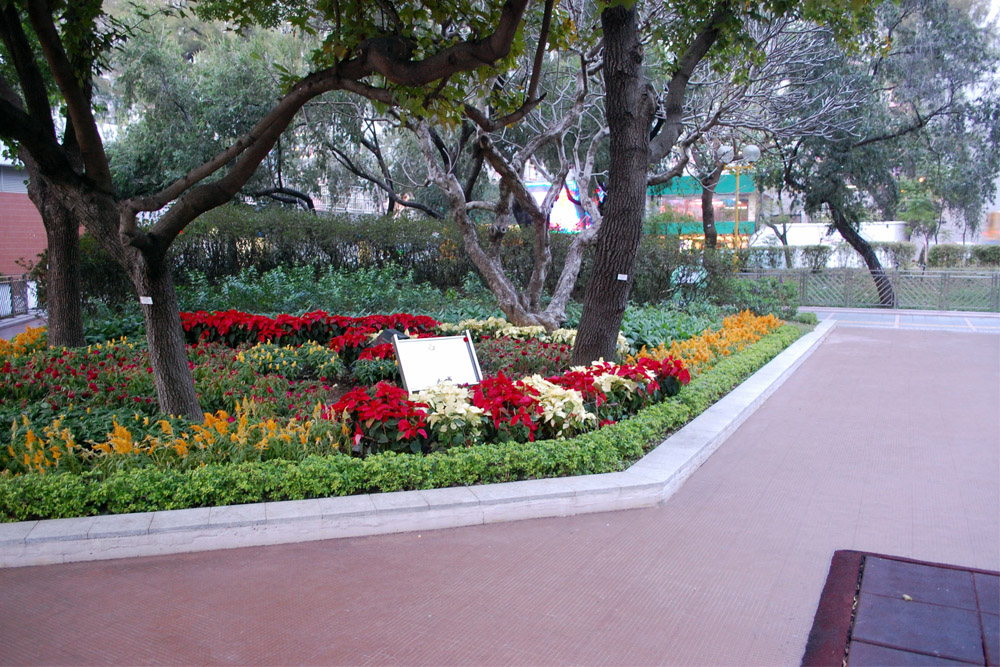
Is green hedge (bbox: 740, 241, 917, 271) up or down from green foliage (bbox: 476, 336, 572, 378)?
up

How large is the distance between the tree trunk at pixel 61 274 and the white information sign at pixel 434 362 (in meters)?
4.82

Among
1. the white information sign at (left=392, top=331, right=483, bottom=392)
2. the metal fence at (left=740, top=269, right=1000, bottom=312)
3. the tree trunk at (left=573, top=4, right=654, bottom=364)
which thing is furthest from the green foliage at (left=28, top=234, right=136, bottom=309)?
the metal fence at (left=740, top=269, right=1000, bottom=312)

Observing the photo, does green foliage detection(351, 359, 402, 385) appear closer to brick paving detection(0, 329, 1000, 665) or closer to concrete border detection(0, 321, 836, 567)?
concrete border detection(0, 321, 836, 567)

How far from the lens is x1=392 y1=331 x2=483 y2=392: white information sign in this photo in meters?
6.70

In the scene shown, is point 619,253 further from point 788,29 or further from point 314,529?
point 788,29

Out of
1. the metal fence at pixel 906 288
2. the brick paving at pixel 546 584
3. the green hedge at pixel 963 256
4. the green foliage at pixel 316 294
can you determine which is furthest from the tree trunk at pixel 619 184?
the green hedge at pixel 963 256

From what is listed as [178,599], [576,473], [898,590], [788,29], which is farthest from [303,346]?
[788,29]

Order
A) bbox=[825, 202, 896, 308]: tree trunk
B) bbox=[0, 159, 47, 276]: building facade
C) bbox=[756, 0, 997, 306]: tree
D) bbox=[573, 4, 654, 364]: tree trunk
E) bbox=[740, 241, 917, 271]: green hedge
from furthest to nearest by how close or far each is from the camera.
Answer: bbox=[740, 241, 917, 271]: green hedge, bbox=[0, 159, 47, 276]: building facade, bbox=[825, 202, 896, 308]: tree trunk, bbox=[756, 0, 997, 306]: tree, bbox=[573, 4, 654, 364]: tree trunk

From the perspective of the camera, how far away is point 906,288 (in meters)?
21.0

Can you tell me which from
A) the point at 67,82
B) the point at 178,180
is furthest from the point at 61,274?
the point at 178,180

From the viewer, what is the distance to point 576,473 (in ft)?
17.8

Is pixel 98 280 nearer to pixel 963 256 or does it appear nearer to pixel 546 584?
pixel 546 584

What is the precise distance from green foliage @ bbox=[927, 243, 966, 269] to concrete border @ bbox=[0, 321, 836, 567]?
30216mm

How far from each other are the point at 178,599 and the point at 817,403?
7.24m
